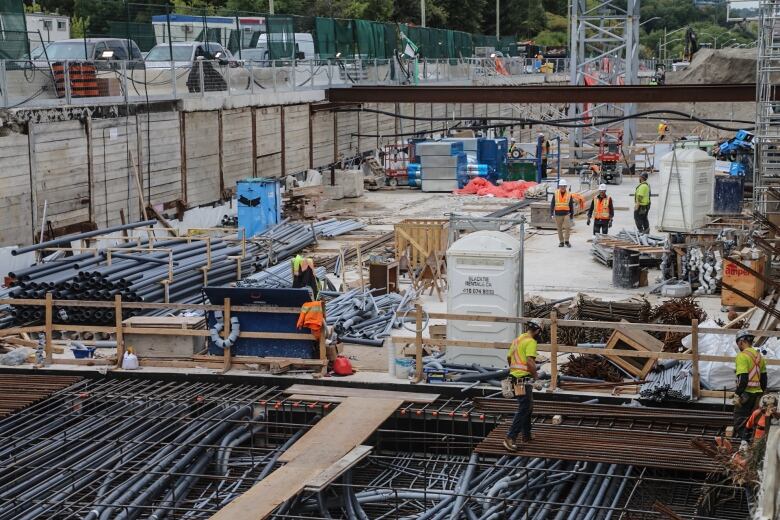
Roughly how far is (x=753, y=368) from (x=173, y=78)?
862 inches

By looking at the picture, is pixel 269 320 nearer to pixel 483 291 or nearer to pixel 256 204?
pixel 483 291

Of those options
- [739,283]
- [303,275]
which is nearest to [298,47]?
[303,275]

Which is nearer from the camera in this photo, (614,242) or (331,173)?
(614,242)

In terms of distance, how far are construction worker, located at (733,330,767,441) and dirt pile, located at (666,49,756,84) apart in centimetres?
5481

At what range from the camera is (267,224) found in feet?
102

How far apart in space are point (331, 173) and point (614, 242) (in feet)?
53.7

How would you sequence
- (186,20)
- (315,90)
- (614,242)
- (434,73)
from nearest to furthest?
(614,242)
(315,90)
(186,20)
(434,73)

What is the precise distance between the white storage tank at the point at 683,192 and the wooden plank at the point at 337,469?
13.8 meters

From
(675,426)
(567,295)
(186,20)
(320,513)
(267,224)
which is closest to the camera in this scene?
(320,513)

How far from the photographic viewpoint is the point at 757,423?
13.6m

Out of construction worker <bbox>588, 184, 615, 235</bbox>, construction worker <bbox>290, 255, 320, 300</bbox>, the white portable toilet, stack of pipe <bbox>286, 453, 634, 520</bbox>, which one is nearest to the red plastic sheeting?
construction worker <bbox>588, 184, 615, 235</bbox>

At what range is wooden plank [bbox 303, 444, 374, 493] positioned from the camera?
1366 cm

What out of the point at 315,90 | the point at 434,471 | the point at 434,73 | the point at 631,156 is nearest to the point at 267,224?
the point at 315,90

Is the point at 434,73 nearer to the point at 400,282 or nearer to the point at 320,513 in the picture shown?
the point at 400,282
